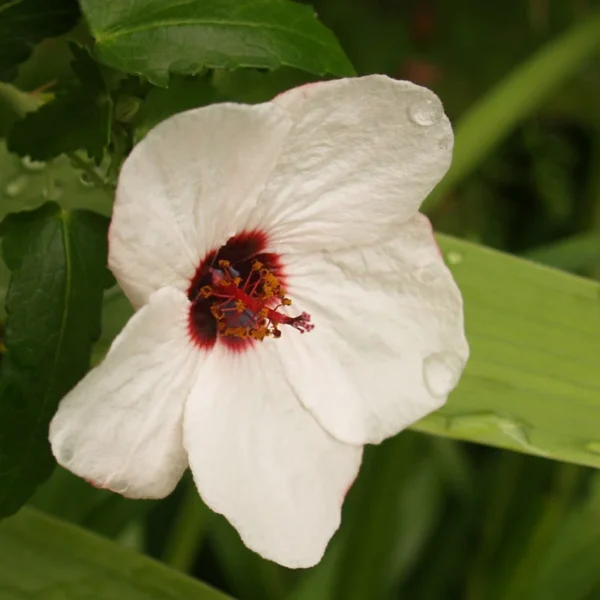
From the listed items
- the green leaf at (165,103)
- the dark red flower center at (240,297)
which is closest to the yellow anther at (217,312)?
the dark red flower center at (240,297)

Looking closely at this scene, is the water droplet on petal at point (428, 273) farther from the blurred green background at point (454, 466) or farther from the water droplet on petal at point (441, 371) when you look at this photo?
the blurred green background at point (454, 466)

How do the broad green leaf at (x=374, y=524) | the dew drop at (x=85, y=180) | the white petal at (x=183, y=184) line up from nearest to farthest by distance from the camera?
the white petal at (x=183, y=184), the dew drop at (x=85, y=180), the broad green leaf at (x=374, y=524)

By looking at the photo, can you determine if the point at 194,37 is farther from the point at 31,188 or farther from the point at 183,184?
the point at 31,188

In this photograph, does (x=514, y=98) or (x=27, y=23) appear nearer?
(x=27, y=23)

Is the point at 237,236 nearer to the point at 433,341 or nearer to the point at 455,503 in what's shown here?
the point at 433,341

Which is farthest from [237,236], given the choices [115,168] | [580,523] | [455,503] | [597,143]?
[597,143]

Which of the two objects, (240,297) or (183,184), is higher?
(183,184)

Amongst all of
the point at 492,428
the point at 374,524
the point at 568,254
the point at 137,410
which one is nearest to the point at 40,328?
the point at 137,410
